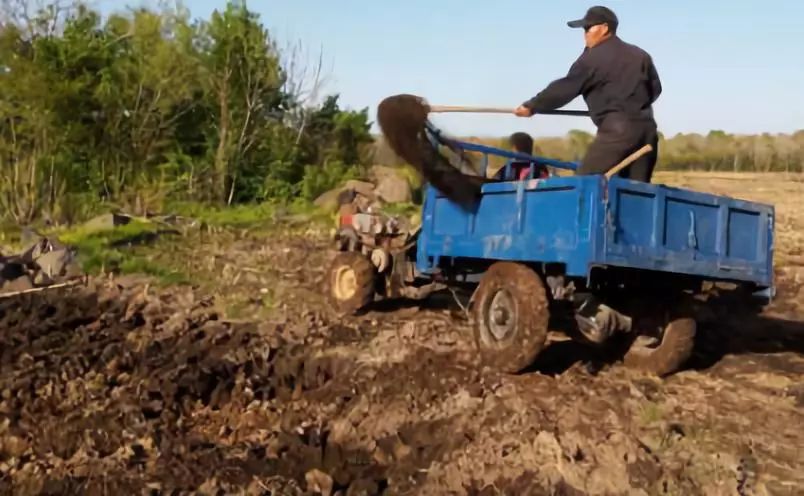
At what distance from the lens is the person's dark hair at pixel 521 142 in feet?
31.3

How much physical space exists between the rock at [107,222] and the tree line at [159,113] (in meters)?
2.95

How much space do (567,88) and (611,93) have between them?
1.08 feet

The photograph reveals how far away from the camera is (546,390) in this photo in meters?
7.16

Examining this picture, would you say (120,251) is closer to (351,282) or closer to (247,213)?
(351,282)

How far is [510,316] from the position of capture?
7.49 metres

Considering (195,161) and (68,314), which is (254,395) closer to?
(68,314)

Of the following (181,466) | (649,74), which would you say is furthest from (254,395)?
(649,74)

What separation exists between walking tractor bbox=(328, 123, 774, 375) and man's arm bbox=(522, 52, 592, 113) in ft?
2.14

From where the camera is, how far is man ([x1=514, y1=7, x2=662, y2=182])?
7.42 meters

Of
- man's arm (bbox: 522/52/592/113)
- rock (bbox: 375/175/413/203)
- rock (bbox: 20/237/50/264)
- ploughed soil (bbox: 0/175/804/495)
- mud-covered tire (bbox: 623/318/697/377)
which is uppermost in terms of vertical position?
man's arm (bbox: 522/52/592/113)

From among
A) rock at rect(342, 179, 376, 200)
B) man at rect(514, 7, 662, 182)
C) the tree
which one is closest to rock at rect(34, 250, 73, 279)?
man at rect(514, 7, 662, 182)

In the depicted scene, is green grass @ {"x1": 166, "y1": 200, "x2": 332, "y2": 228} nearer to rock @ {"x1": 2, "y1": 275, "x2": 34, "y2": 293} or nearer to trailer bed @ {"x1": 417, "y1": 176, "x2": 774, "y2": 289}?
rock @ {"x1": 2, "y1": 275, "x2": 34, "y2": 293}

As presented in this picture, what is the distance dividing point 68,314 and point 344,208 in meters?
3.05

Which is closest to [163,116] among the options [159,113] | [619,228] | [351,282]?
[159,113]
